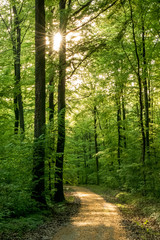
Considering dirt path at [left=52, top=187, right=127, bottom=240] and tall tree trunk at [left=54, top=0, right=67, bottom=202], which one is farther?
tall tree trunk at [left=54, top=0, right=67, bottom=202]

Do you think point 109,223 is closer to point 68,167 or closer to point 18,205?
point 18,205

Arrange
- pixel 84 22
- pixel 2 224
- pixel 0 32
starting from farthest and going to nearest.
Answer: pixel 0 32 < pixel 84 22 < pixel 2 224

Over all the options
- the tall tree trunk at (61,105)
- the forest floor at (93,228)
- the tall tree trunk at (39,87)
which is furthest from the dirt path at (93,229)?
the tall tree trunk at (61,105)

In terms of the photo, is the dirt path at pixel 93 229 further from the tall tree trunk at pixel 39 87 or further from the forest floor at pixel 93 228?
the tall tree trunk at pixel 39 87

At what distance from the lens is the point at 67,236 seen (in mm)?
6230

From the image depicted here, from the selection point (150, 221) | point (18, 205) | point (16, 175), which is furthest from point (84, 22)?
point (150, 221)

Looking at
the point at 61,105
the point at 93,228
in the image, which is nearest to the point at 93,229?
the point at 93,228

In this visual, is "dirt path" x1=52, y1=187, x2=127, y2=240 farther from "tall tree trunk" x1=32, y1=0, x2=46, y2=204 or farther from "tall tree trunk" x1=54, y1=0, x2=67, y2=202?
"tall tree trunk" x1=54, y1=0, x2=67, y2=202

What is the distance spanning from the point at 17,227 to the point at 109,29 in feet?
49.4

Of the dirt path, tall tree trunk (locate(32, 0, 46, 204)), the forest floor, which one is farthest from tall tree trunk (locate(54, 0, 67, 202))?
the dirt path

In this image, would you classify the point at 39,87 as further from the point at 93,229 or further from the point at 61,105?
the point at 93,229

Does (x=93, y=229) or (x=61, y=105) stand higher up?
(x=61, y=105)

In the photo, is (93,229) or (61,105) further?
(61,105)

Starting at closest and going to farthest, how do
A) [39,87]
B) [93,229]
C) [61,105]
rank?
[93,229] < [39,87] < [61,105]
